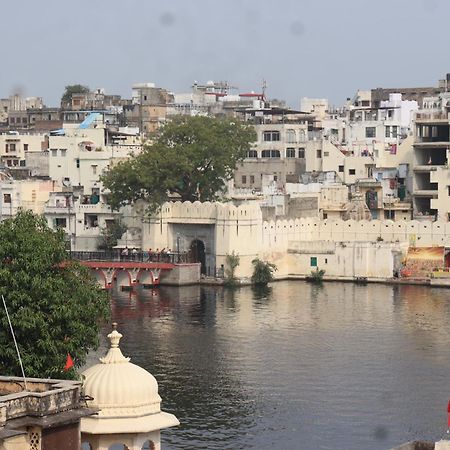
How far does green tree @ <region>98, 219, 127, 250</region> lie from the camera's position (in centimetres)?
5494

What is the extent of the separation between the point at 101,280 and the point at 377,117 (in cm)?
1933

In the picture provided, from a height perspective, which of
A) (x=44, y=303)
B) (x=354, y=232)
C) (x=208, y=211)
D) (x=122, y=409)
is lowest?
(x=122, y=409)

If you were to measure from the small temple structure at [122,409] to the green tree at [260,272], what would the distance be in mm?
32334

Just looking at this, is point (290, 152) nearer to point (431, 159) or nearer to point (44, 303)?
point (431, 159)

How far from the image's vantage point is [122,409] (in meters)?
18.0

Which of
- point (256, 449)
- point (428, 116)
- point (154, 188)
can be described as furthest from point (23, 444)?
point (428, 116)

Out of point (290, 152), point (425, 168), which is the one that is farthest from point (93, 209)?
point (290, 152)

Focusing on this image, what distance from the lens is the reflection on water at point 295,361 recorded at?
1120 inches

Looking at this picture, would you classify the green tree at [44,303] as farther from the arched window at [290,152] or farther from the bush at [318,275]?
the arched window at [290,152]

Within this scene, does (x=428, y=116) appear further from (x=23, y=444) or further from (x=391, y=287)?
(x=23, y=444)

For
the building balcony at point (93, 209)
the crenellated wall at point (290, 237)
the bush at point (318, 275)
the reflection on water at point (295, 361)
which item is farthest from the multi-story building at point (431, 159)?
the building balcony at point (93, 209)

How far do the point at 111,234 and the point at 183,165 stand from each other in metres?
3.38

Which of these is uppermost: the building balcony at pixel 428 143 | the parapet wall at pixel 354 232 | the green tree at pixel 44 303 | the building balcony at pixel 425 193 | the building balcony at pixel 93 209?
the building balcony at pixel 428 143

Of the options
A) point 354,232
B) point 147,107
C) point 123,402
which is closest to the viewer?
point 123,402
